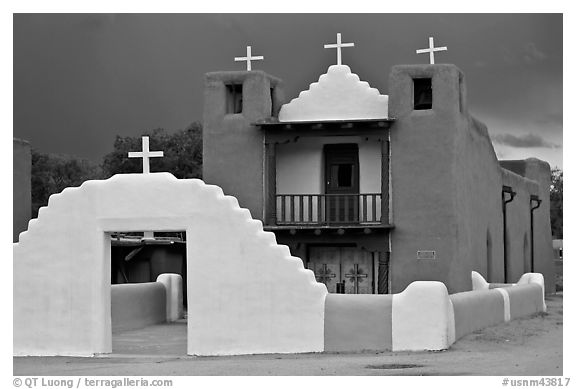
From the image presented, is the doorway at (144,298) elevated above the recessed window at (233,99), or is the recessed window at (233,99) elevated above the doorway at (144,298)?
the recessed window at (233,99)

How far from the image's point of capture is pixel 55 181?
55.4m

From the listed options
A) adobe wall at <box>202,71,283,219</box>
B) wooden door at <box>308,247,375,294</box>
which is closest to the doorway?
adobe wall at <box>202,71,283,219</box>

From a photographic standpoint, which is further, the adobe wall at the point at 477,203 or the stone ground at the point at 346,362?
the adobe wall at the point at 477,203

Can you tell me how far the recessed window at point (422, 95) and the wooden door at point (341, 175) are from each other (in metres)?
1.91

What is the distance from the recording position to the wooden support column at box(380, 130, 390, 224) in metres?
25.8

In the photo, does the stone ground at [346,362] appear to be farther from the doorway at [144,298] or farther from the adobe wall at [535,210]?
the adobe wall at [535,210]

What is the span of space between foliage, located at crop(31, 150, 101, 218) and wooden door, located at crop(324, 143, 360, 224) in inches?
958

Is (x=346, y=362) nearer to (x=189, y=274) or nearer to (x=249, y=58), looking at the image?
(x=189, y=274)

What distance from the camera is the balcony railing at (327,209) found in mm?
26438

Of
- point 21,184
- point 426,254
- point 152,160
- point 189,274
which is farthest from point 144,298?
point 152,160

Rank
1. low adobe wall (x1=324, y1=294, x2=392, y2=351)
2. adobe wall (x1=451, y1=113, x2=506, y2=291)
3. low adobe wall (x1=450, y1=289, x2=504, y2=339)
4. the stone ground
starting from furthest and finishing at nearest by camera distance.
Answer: adobe wall (x1=451, y1=113, x2=506, y2=291), low adobe wall (x1=450, y1=289, x2=504, y2=339), low adobe wall (x1=324, y1=294, x2=392, y2=351), the stone ground

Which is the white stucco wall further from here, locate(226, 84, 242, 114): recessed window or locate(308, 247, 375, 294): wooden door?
locate(308, 247, 375, 294): wooden door

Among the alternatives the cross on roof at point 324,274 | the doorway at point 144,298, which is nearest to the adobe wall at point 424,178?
the cross on roof at point 324,274
